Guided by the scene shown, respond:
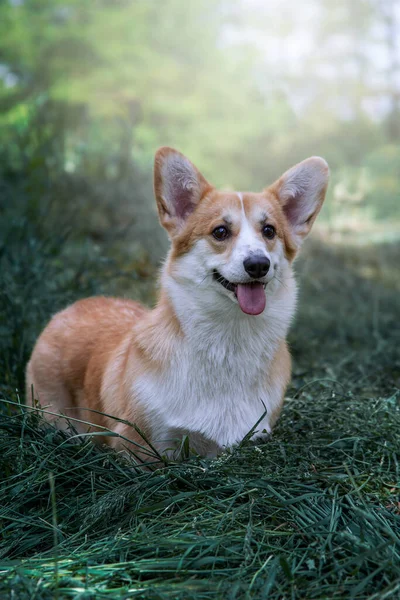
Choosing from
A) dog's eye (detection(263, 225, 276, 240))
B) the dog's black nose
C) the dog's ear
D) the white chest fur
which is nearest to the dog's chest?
the white chest fur

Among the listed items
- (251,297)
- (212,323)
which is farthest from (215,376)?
(251,297)

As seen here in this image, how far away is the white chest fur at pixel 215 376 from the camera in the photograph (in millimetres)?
2674

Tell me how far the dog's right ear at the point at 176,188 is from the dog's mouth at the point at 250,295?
0.50 metres

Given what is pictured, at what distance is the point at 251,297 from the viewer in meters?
2.67

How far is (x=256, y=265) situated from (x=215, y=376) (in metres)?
0.52

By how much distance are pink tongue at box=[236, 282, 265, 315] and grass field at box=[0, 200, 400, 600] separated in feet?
1.84

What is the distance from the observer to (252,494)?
7.45 ft

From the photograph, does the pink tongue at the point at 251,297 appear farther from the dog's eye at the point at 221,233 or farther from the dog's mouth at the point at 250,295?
the dog's eye at the point at 221,233

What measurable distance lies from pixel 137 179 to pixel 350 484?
652 centimetres

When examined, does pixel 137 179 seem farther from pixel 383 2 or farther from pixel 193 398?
pixel 383 2

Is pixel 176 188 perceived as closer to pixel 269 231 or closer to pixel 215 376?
pixel 269 231

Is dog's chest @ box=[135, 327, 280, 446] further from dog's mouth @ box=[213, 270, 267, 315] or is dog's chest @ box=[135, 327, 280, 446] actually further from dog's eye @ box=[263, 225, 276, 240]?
dog's eye @ box=[263, 225, 276, 240]

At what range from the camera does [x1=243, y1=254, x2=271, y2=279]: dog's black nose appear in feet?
8.43

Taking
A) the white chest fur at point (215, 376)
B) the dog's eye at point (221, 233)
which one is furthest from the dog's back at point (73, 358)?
the dog's eye at point (221, 233)
